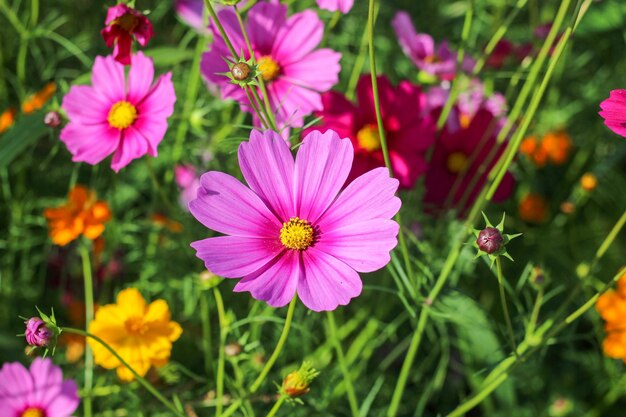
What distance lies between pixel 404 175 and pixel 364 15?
29.9 inches

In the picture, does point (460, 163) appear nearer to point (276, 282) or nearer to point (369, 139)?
point (369, 139)

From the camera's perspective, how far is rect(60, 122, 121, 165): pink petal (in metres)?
0.92

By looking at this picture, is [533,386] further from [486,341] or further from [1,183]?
[1,183]

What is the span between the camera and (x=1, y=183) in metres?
1.40

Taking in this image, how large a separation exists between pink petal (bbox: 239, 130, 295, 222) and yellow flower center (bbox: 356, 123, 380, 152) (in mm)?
286

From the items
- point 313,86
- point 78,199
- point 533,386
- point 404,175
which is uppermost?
point 313,86

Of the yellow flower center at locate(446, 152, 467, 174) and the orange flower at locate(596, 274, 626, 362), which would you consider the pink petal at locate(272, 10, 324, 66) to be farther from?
the orange flower at locate(596, 274, 626, 362)

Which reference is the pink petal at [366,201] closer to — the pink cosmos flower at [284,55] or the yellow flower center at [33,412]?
the pink cosmos flower at [284,55]

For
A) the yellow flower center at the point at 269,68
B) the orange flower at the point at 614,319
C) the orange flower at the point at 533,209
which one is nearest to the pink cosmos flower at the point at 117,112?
the yellow flower center at the point at 269,68

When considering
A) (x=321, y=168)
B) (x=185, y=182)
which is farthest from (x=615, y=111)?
(x=185, y=182)

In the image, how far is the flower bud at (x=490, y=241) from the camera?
0.67 metres

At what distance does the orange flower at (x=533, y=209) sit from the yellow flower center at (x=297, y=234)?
2.71 ft

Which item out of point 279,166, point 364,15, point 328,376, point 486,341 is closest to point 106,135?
point 279,166

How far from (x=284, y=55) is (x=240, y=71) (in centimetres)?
35
